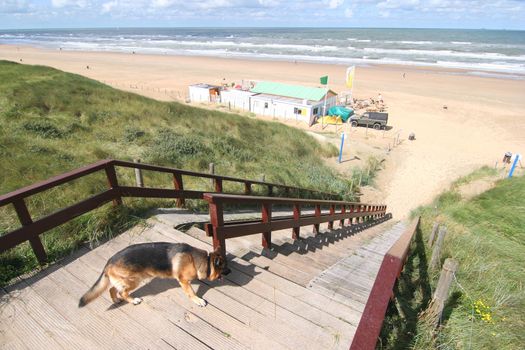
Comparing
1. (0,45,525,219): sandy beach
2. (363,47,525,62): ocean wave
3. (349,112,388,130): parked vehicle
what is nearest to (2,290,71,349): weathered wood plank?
(0,45,525,219): sandy beach

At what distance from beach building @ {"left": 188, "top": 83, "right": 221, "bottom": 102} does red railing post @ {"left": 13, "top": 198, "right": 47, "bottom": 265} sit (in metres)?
32.0

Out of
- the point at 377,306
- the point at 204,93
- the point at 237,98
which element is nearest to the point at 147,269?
the point at 377,306

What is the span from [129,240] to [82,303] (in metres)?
1.12

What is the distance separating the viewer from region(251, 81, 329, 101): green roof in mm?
29547

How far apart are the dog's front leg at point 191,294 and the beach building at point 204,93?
107ft

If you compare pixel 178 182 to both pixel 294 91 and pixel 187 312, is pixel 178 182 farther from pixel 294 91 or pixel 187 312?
pixel 294 91

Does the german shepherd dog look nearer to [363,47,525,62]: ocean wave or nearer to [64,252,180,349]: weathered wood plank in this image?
[64,252,180,349]: weathered wood plank

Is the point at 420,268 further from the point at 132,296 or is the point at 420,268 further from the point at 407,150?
the point at 407,150

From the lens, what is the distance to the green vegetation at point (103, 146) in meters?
4.26

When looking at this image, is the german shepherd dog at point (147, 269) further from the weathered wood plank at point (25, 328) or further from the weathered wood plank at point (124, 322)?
the weathered wood plank at point (25, 328)

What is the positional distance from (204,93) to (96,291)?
1333 inches

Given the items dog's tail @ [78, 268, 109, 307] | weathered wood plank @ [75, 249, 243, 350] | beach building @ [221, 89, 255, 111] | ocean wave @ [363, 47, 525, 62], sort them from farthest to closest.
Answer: ocean wave @ [363, 47, 525, 62], beach building @ [221, 89, 255, 111], dog's tail @ [78, 268, 109, 307], weathered wood plank @ [75, 249, 243, 350]

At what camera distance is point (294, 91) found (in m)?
30.6

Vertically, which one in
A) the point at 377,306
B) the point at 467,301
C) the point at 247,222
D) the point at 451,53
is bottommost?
the point at 451,53
